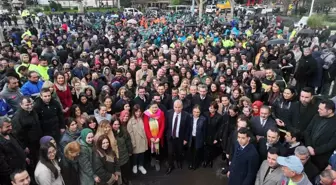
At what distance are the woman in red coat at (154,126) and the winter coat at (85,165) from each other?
1378mm

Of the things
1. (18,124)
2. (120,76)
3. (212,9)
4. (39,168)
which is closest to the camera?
(39,168)

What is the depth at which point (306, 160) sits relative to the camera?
11.9ft

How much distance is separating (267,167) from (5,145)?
3678mm

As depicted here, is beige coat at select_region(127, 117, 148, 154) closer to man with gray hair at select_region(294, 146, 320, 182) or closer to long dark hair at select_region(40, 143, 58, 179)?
long dark hair at select_region(40, 143, 58, 179)

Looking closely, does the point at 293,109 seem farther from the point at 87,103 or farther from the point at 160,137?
the point at 87,103

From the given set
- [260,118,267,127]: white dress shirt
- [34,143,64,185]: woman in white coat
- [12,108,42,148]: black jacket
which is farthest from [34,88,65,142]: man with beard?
[260,118,267,127]: white dress shirt

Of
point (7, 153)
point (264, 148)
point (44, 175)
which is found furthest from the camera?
→ point (264, 148)

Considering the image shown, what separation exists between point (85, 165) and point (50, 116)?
1.43m

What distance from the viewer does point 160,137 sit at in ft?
17.4

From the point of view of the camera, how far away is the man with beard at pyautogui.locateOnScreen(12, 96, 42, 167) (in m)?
4.30

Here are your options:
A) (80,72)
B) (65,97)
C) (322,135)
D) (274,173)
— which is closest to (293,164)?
(274,173)

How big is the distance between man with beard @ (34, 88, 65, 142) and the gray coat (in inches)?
145

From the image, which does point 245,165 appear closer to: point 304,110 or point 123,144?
point 304,110

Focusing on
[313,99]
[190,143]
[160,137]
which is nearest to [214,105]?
[190,143]
